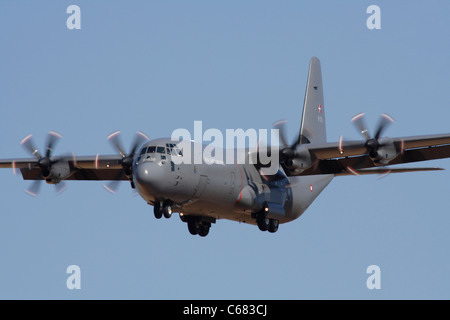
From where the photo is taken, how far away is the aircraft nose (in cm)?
2748

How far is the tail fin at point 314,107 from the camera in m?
38.9

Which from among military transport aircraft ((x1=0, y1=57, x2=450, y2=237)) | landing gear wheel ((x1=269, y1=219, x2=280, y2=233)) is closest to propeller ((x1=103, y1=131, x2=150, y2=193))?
military transport aircraft ((x1=0, y1=57, x2=450, y2=237))

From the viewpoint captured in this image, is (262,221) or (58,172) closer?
(262,221)

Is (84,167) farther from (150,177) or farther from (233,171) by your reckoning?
(150,177)

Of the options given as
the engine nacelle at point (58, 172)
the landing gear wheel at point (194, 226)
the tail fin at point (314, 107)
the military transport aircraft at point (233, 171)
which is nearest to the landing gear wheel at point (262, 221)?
the military transport aircraft at point (233, 171)

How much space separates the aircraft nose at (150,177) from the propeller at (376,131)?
784cm

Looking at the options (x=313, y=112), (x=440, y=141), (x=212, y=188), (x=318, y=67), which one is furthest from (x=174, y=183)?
(x=318, y=67)

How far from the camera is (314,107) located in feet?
131

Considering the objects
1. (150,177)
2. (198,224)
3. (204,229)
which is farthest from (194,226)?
(150,177)

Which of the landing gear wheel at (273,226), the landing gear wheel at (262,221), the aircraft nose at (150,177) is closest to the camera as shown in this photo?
the aircraft nose at (150,177)

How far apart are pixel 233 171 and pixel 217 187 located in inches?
59.7

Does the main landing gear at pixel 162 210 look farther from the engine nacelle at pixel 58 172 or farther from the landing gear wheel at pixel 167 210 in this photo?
the engine nacelle at pixel 58 172

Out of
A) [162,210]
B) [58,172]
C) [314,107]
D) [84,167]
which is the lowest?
[162,210]
